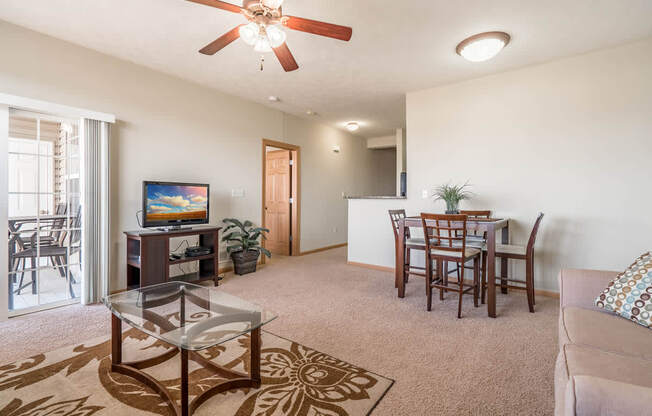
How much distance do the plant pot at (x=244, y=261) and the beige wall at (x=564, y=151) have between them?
9.06ft

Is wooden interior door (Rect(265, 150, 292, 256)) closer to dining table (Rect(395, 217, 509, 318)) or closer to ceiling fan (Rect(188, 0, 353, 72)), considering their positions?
dining table (Rect(395, 217, 509, 318))

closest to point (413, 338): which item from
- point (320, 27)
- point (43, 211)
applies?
point (320, 27)

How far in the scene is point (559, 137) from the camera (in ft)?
10.7

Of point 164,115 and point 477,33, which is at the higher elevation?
point 477,33

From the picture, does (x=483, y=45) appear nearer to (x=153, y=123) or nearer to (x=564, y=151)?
(x=564, y=151)

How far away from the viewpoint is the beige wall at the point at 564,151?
2951 millimetres

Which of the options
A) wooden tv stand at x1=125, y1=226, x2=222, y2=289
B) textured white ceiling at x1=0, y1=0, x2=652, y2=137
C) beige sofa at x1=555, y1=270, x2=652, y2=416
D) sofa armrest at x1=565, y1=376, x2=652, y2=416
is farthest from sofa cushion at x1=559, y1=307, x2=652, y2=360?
wooden tv stand at x1=125, y1=226, x2=222, y2=289

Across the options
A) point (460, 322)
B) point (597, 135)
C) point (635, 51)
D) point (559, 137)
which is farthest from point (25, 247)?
point (635, 51)

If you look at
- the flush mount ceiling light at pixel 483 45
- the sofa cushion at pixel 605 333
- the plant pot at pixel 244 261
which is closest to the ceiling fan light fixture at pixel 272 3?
the flush mount ceiling light at pixel 483 45

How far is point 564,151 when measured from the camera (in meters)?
3.25

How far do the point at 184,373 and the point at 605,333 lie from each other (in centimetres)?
186

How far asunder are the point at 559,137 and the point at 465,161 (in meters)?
0.97

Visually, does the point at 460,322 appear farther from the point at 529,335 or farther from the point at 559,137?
the point at 559,137

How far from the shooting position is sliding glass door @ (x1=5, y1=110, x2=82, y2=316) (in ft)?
8.89
